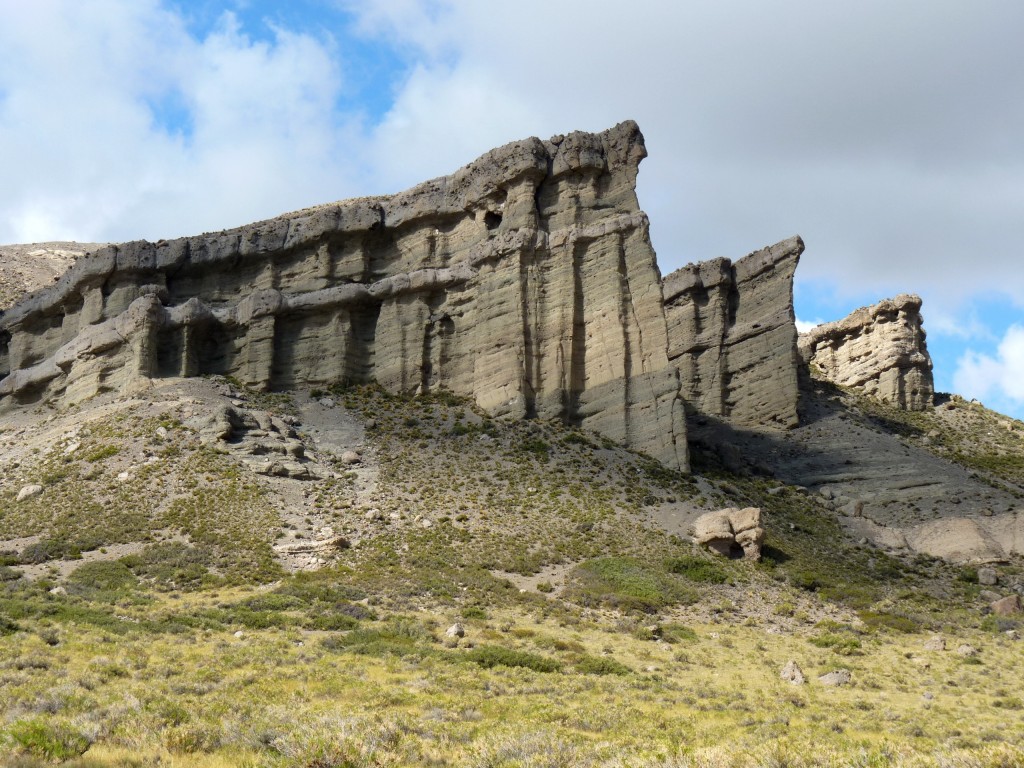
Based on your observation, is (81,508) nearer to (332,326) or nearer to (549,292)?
(332,326)

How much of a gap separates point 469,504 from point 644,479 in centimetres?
873

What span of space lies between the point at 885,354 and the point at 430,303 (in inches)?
1668

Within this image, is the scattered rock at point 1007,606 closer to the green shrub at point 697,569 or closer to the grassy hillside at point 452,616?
the grassy hillside at point 452,616

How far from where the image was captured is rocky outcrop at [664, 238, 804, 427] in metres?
67.4

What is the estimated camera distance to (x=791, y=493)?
5362 cm

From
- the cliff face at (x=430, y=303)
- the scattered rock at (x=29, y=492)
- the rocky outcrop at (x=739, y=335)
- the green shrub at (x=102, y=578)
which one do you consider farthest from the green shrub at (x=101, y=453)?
the rocky outcrop at (x=739, y=335)

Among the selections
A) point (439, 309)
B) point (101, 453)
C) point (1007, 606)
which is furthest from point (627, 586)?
point (101, 453)

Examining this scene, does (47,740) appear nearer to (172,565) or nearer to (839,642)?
(839,642)

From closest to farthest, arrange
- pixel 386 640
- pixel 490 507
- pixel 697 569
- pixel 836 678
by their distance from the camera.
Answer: pixel 836 678 < pixel 386 640 < pixel 697 569 < pixel 490 507

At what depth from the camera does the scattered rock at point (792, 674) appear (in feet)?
80.1

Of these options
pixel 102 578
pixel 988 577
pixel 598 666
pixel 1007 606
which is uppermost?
pixel 988 577

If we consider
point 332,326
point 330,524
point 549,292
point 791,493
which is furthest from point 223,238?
point 791,493

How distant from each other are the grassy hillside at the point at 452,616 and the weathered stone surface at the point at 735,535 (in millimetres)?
870

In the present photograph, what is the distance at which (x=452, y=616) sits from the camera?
102ft
